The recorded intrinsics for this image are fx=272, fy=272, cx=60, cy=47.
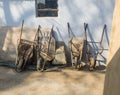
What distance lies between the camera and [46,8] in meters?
7.50

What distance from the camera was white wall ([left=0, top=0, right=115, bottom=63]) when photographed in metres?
7.12

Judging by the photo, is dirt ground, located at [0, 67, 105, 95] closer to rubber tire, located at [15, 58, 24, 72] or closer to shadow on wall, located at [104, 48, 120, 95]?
rubber tire, located at [15, 58, 24, 72]

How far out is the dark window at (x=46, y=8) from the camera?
292 inches

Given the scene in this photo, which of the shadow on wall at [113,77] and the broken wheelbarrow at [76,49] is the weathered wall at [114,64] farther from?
the broken wheelbarrow at [76,49]

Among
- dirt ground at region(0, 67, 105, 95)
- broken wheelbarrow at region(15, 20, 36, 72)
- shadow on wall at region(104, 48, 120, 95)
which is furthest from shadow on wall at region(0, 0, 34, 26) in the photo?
shadow on wall at region(104, 48, 120, 95)

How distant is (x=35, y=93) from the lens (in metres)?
5.49

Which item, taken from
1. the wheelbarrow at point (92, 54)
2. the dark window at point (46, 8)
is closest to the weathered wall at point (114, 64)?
the wheelbarrow at point (92, 54)

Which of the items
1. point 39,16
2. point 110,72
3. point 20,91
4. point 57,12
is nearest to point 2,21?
point 39,16

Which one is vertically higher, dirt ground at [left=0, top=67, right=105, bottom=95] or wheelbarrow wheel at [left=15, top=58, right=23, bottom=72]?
wheelbarrow wheel at [left=15, top=58, right=23, bottom=72]

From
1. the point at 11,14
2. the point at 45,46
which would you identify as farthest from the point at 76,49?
the point at 11,14

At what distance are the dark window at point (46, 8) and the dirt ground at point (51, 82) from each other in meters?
1.63

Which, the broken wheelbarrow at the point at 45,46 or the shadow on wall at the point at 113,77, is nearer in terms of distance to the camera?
the shadow on wall at the point at 113,77

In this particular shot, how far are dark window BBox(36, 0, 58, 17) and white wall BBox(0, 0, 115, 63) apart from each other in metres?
0.13

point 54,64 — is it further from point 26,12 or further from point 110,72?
point 110,72
